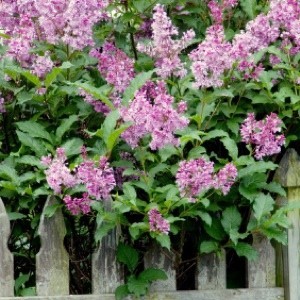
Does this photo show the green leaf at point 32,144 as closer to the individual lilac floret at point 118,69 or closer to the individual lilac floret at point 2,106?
the individual lilac floret at point 2,106

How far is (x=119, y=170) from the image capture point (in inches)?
115

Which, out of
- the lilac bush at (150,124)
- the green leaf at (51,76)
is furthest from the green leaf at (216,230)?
the green leaf at (51,76)

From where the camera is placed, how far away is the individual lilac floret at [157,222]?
2621 mm

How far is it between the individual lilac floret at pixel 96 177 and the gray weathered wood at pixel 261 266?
2.43 feet

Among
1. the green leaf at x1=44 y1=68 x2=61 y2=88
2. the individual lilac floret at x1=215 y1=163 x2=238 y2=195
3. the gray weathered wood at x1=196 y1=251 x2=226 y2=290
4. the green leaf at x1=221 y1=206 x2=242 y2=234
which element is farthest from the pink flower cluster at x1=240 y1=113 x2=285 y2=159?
the green leaf at x1=44 y1=68 x2=61 y2=88

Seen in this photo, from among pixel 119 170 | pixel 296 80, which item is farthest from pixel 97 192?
pixel 296 80

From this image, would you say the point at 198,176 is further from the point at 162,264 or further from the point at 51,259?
the point at 51,259

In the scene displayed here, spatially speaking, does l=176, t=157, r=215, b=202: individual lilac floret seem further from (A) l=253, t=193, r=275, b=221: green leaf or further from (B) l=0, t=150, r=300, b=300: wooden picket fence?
(B) l=0, t=150, r=300, b=300: wooden picket fence

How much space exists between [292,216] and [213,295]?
442mm

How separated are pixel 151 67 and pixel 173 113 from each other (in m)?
0.68

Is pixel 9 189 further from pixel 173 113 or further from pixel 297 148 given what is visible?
pixel 297 148

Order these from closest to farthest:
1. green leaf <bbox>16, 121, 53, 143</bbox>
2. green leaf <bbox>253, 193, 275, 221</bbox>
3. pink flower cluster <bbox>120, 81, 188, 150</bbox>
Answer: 1. pink flower cluster <bbox>120, 81, 188, 150</bbox>
2. green leaf <bbox>253, 193, 275, 221</bbox>
3. green leaf <bbox>16, 121, 53, 143</bbox>

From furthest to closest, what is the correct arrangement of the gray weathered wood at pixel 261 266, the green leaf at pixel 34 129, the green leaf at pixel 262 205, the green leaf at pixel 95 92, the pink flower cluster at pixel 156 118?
the gray weathered wood at pixel 261 266
the green leaf at pixel 34 129
the green leaf at pixel 262 205
the green leaf at pixel 95 92
the pink flower cluster at pixel 156 118

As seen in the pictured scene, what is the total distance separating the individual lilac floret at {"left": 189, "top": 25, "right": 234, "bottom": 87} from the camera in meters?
2.69
